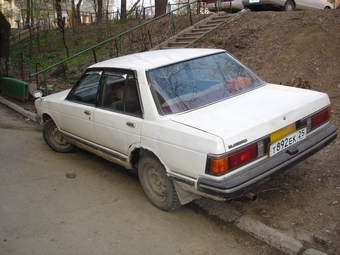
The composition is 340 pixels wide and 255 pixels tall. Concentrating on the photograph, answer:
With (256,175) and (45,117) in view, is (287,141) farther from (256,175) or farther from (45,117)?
(45,117)

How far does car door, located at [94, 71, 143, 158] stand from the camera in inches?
163

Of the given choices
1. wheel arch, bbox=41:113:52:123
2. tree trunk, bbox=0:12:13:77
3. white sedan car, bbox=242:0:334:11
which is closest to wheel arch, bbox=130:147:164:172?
wheel arch, bbox=41:113:52:123

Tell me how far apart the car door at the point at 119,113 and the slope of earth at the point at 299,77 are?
1.47 m

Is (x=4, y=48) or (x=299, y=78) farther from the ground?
(x=4, y=48)

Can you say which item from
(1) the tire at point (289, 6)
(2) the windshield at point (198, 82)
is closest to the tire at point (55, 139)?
(2) the windshield at point (198, 82)

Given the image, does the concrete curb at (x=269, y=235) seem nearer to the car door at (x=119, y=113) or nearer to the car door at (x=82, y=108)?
the car door at (x=119, y=113)

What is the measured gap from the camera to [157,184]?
416 cm

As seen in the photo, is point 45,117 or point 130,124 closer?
point 130,124

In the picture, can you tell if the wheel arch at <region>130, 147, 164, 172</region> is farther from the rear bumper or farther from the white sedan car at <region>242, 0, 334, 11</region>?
the white sedan car at <region>242, 0, 334, 11</region>

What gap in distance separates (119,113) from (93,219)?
4.10ft

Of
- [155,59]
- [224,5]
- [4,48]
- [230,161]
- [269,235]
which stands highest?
[224,5]

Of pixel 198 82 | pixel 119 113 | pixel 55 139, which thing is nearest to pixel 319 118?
pixel 198 82

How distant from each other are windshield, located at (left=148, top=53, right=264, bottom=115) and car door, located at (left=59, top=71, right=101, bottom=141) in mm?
1155

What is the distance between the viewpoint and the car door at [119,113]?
4.13 meters
